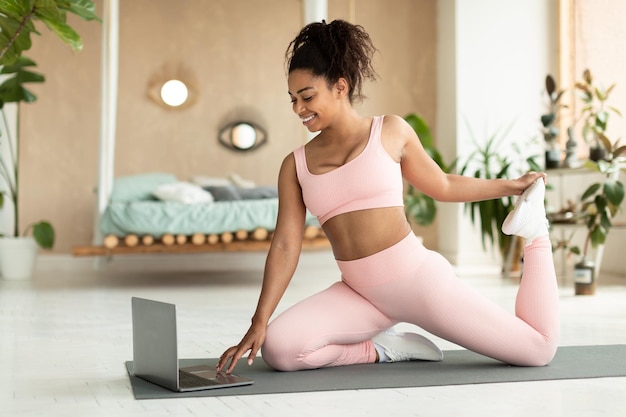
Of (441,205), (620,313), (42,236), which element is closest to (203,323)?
(620,313)

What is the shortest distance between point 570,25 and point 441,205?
1849mm

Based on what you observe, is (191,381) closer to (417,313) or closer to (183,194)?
(417,313)

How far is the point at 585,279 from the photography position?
5.23 meters

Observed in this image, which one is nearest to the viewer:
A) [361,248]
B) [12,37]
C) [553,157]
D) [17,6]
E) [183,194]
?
[361,248]

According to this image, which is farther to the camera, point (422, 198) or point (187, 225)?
point (422, 198)

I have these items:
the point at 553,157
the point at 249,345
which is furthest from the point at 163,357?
the point at 553,157

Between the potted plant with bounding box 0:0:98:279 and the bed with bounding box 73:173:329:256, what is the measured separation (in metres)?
1.02

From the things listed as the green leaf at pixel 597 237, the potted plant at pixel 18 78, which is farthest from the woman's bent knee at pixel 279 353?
the green leaf at pixel 597 237

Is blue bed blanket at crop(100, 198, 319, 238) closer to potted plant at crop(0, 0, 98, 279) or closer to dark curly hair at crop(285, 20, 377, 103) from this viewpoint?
potted plant at crop(0, 0, 98, 279)

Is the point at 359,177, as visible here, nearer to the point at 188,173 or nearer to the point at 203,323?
the point at 203,323

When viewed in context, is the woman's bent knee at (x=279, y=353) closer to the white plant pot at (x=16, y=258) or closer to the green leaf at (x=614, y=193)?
the green leaf at (x=614, y=193)

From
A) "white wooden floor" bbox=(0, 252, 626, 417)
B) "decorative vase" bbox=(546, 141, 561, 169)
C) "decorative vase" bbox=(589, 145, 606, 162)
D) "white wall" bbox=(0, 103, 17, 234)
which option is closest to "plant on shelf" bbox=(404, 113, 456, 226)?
"white wooden floor" bbox=(0, 252, 626, 417)

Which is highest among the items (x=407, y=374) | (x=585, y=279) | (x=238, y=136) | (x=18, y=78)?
(x=18, y=78)

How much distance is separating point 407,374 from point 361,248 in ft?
1.18
